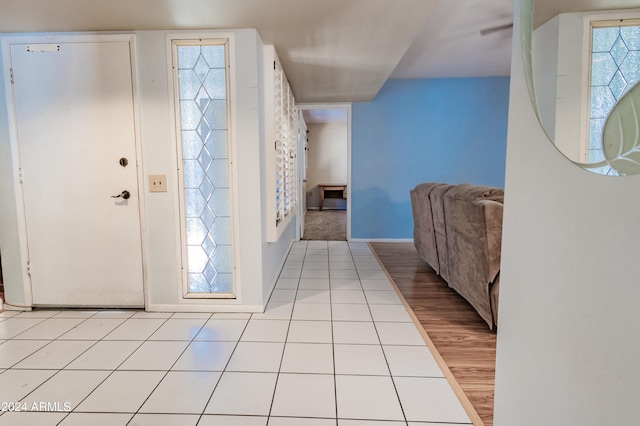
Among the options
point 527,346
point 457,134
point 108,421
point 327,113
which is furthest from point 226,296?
point 327,113

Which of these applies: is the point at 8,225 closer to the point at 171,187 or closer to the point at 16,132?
the point at 16,132

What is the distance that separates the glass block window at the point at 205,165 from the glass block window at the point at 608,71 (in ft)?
7.01

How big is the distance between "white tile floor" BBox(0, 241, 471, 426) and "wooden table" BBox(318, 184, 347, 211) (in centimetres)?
612

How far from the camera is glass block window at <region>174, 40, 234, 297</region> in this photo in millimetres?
2324

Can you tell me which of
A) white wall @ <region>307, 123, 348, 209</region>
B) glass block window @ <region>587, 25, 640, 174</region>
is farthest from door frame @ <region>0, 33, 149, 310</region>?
white wall @ <region>307, 123, 348, 209</region>

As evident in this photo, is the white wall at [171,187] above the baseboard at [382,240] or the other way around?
above

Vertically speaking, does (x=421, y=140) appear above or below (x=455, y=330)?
above

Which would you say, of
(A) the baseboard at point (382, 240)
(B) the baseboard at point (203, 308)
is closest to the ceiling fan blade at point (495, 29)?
(A) the baseboard at point (382, 240)

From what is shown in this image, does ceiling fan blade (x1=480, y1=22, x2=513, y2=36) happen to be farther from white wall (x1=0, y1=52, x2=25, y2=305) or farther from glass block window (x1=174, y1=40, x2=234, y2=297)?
white wall (x1=0, y1=52, x2=25, y2=305)

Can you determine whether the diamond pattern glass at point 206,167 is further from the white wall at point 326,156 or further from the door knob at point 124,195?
the white wall at point 326,156

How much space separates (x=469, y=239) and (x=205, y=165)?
6.56 feet

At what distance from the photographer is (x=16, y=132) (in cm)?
240

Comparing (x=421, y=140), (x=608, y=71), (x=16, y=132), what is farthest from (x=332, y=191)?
(x=608, y=71)

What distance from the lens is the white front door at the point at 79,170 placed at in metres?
2.34
